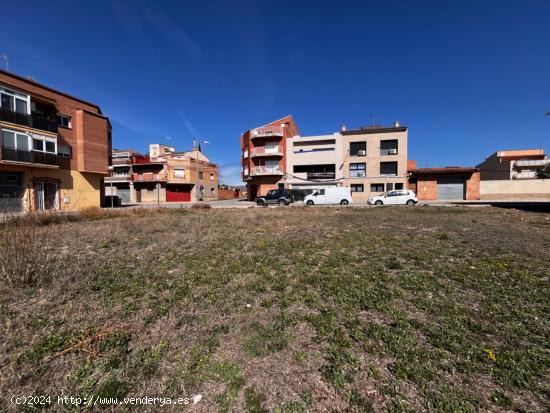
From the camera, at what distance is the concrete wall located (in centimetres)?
3203

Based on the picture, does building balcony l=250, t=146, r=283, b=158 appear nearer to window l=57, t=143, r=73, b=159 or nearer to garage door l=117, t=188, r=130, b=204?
window l=57, t=143, r=73, b=159

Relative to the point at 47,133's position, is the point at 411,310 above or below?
below

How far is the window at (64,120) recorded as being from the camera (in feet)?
75.6

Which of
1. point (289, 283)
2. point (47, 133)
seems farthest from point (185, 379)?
point (47, 133)

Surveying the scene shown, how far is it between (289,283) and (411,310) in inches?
73.5

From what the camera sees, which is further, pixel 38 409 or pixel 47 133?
pixel 47 133

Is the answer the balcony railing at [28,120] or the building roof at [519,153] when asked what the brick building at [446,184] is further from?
the balcony railing at [28,120]

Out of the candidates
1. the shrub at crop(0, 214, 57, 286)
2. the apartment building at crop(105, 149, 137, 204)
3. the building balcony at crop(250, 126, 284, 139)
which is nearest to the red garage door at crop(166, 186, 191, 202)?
the apartment building at crop(105, 149, 137, 204)

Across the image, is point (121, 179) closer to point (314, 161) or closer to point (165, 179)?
point (165, 179)

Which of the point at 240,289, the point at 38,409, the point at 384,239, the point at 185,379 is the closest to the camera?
the point at 38,409

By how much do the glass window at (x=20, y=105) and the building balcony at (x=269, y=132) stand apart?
24.6m

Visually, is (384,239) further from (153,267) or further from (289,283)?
(153,267)

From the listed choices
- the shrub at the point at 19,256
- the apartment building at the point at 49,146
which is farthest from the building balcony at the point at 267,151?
the shrub at the point at 19,256

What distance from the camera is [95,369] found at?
7.38 ft
